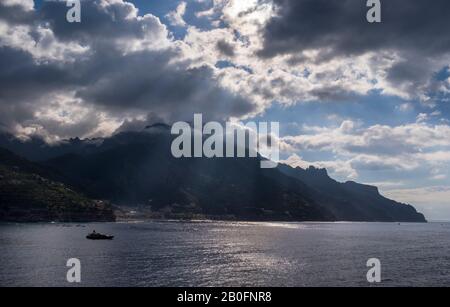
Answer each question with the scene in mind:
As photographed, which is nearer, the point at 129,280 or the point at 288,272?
the point at 129,280

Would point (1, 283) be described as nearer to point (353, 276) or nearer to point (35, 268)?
point (35, 268)

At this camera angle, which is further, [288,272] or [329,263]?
[329,263]

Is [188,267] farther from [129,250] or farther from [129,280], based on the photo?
[129,250]

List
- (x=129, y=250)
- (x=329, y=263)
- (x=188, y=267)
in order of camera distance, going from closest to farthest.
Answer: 1. (x=188, y=267)
2. (x=329, y=263)
3. (x=129, y=250)

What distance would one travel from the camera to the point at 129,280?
104125 mm

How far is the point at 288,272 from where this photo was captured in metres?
122

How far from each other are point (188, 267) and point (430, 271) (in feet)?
253

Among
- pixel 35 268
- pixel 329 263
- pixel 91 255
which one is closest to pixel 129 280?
pixel 35 268
